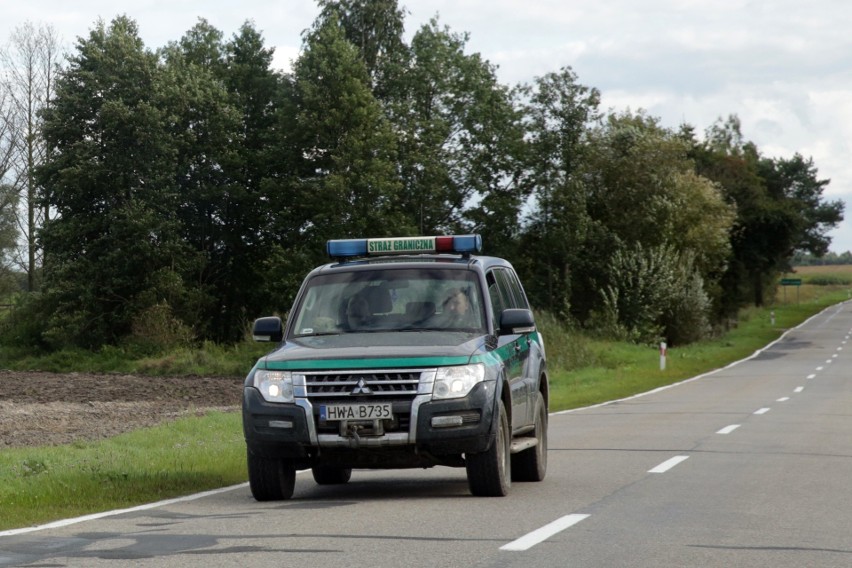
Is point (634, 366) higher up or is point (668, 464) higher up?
point (668, 464)

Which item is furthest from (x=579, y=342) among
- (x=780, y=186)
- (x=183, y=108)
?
(x=780, y=186)

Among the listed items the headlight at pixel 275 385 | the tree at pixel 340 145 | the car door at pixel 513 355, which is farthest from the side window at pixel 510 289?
the tree at pixel 340 145

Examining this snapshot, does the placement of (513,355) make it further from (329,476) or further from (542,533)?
(542,533)

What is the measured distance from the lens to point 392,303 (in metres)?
11.2

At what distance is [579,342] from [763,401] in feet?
59.4

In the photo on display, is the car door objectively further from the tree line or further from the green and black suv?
the tree line

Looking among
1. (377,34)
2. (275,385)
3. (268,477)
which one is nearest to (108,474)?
(268,477)

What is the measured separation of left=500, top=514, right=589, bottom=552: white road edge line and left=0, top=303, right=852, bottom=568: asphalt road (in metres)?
0.01

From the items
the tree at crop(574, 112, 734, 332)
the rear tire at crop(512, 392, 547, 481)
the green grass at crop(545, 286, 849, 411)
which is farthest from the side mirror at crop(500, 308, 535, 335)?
the tree at crop(574, 112, 734, 332)

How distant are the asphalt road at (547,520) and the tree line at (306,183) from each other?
4090 cm

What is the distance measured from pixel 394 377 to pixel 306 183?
4864 cm

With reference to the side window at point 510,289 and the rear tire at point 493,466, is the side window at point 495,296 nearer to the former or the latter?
the side window at point 510,289

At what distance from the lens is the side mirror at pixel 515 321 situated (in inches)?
430

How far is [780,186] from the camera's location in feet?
358
